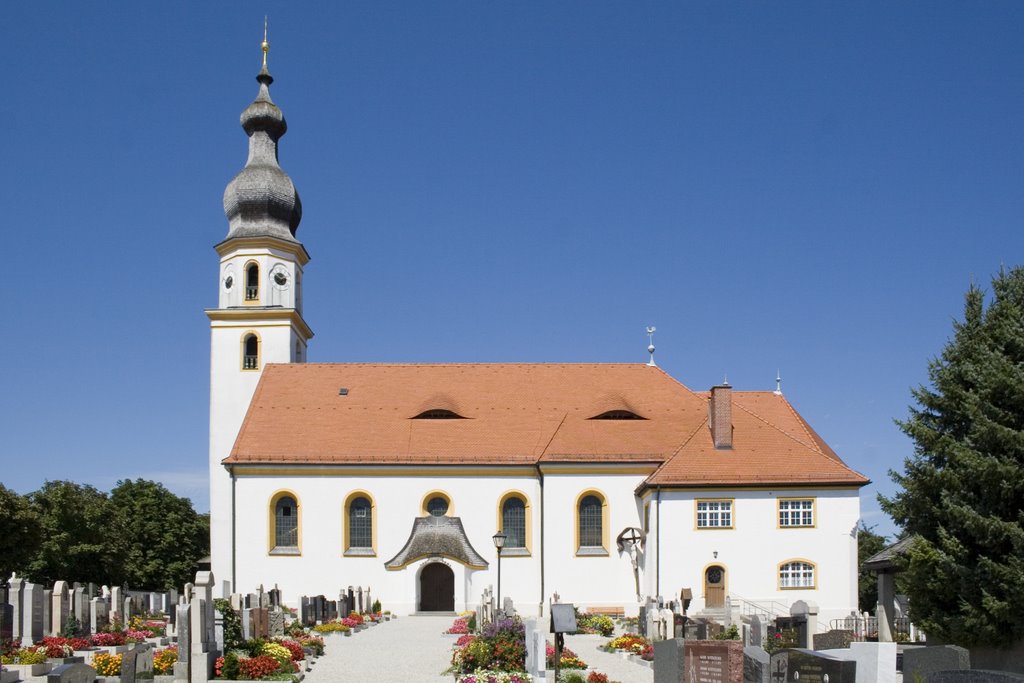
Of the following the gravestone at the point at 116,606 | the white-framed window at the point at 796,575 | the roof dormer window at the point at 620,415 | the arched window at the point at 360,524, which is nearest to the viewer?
the gravestone at the point at 116,606

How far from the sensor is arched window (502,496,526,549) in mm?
42719

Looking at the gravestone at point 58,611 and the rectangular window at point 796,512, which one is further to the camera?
the rectangular window at point 796,512

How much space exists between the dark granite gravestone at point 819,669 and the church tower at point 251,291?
31723 millimetres

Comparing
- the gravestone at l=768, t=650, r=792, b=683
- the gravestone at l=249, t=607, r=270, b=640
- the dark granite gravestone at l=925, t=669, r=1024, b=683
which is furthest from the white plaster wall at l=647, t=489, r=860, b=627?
the dark granite gravestone at l=925, t=669, r=1024, b=683

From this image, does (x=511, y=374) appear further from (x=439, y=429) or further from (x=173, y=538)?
(x=173, y=538)

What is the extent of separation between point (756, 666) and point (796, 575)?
23.0 metres

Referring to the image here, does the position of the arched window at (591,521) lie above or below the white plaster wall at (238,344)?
below

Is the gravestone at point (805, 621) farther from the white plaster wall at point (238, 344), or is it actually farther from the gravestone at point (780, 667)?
the white plaster wall at point (238, 344)

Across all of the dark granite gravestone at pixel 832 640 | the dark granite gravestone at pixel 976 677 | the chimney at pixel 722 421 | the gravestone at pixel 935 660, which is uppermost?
the chimney at pixel 722 421

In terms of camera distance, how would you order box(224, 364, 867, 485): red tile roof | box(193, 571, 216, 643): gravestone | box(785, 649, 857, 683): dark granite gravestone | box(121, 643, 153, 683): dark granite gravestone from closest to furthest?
box(785, 649, 857, 683): dark granite gravestone → box(121, 643, 153, 683): dark granite gravestone → box(193, 571, 216, 643): gravestone → box(224, 364, 867, 485): red tile roof

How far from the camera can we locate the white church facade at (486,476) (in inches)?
1551

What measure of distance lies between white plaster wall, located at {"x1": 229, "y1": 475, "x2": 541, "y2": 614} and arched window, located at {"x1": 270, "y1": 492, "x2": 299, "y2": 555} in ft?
0.81

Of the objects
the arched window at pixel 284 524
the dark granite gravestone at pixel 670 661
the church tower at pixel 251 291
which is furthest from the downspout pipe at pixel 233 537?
the dark granite gravestone at pixel 670 661

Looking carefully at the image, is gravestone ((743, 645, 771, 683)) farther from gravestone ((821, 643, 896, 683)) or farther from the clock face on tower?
the clock face on tower
